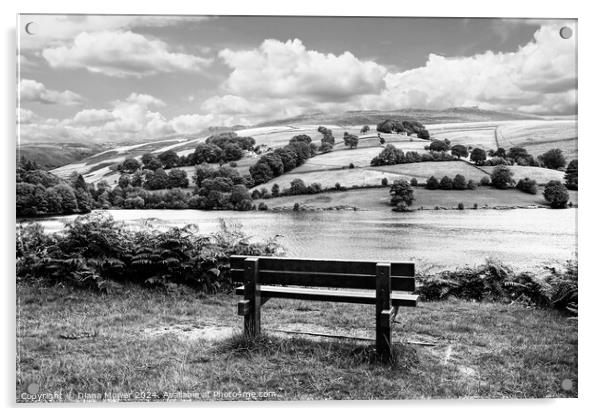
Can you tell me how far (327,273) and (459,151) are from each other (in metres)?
3.48

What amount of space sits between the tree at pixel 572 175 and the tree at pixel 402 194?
1991mm

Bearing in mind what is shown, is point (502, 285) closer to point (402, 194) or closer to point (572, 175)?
point (572, 175)

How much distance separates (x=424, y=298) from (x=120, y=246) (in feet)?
14.2

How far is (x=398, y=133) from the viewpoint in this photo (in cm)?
808

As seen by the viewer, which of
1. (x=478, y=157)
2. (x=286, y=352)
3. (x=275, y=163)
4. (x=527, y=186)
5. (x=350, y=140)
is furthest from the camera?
(x=275, y=163)

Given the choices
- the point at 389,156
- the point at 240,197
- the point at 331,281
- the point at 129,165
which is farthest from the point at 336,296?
the point at 129,165

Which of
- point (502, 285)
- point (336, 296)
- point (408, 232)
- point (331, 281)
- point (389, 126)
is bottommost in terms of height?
point (502, 285)

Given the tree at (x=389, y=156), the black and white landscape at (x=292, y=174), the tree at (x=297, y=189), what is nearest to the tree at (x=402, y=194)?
the black and white landscape at (x=292, y=174)

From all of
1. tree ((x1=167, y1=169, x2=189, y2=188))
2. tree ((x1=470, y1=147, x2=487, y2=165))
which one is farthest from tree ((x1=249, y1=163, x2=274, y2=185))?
tree ((x1=470, y1=147, x2=487, y2=165))

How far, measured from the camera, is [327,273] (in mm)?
5621

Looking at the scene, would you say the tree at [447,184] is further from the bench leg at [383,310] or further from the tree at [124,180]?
the tree at [124,180]

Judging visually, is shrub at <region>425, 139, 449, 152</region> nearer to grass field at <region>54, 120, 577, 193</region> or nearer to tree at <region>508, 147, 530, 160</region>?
grass field at <region>54, 120, 577, 193</region>

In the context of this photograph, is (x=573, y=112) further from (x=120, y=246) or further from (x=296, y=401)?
(x=120, y=246)

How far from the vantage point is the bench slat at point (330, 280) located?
5484 mm
